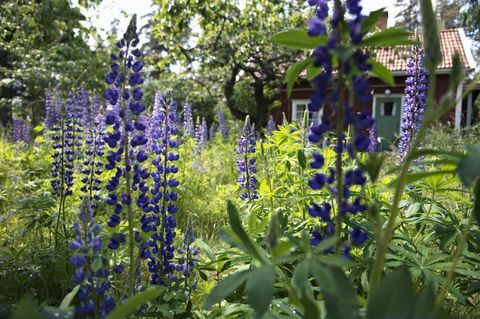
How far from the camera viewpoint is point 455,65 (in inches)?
39.1

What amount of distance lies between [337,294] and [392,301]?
0.11 m

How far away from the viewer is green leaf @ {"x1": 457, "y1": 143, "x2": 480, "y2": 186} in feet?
3.16

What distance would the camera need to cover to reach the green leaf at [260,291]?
3.05 ft

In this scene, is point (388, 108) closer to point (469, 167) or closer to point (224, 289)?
point (469, 167)

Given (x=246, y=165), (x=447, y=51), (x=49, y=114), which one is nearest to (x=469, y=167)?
(x=246, y=165)

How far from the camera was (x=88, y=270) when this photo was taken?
1.63 m

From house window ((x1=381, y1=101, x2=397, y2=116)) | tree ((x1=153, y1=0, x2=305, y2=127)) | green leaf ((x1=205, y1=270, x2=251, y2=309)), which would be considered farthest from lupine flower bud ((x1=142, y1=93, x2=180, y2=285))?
house window ((x1=381, y1=101, x2=397, y2=116))

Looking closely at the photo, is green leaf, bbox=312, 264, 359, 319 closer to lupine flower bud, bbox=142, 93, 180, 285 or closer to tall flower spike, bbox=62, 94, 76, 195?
lupine flower bud, bbox=142, 93, 180, 285

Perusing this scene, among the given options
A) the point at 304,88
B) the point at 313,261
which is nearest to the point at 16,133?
the point at 313,261

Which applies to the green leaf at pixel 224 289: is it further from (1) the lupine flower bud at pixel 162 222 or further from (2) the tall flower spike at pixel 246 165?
(2) the tall flower spike at pixel 246 165

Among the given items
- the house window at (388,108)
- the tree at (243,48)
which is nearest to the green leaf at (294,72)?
the tree at (243,48)

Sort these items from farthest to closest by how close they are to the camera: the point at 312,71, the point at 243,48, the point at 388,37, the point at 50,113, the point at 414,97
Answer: the point at 243,48, the point at 50,113, the point at 414,97, the point at 312,71, the point at 388,37

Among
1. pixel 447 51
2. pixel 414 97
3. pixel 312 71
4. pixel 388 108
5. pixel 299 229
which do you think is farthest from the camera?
pixel 447 51

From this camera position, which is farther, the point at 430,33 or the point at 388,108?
the point at 388,108
